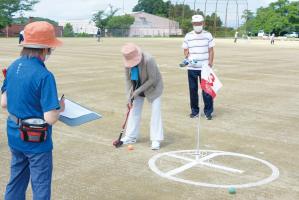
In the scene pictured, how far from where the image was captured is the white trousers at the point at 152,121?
253 inches

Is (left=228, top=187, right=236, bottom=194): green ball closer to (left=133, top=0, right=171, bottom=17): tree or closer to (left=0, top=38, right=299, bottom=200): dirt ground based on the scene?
(left=0, top=38, right=299, bottom=200): dirt ground

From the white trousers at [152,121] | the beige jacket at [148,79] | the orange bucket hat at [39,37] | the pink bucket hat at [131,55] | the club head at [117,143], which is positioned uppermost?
the orange bucket hat at [39,37]

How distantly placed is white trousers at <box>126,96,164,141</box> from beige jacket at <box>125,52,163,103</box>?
0.13 metres

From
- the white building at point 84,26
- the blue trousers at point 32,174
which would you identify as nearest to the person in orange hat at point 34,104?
the blue trousers at point 32,174

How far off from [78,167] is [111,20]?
89.3 metres

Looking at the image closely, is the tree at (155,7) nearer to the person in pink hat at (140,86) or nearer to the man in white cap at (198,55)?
the man in white cap at (198,55)

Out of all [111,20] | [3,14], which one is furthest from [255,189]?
[111,20]

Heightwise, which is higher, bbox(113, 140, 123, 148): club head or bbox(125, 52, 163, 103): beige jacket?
bbox(125, 52, 163, 103): beige jacket

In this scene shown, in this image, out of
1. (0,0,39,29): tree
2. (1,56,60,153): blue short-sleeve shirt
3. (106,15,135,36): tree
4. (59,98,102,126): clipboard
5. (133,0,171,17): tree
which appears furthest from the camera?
(133,0,171,17): tree

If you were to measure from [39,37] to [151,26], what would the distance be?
10847 cm

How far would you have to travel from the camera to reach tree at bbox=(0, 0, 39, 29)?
2645 inches

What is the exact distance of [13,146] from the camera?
3.38 m

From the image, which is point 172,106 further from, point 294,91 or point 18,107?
point 18,107

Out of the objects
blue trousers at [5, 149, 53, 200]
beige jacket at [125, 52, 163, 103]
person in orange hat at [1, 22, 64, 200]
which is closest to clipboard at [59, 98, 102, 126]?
person in orange hat at [1, 22, 64, 200]
